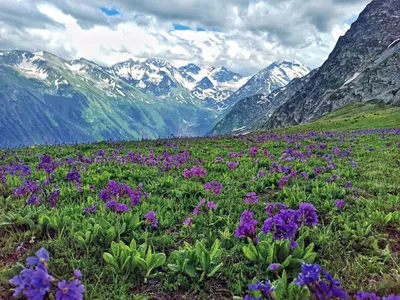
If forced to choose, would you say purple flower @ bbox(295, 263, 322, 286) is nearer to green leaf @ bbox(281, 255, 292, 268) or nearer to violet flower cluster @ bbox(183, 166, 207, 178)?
green leaf @ bbox(281, 255, 292, 268)

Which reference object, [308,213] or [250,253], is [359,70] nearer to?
[308,213]

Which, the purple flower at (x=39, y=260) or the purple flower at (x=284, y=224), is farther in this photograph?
the purple flower at (x=284, y=224)

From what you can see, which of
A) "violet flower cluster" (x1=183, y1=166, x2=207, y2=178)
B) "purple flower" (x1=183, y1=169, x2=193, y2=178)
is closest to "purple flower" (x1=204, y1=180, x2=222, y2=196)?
"violet flower cluster" (x1=183, y1=166, x2=207, y2=178)

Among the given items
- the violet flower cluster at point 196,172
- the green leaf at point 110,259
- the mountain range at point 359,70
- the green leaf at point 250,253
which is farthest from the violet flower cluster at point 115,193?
the mountain range at point 359,70

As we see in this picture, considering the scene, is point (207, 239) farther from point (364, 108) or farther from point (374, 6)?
point (374, 6)

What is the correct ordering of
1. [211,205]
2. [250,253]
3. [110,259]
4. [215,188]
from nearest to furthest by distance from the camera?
[110,259], [250,253], [211,205], [215,188]

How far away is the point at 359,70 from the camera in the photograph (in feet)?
470

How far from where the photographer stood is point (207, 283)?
4320mm

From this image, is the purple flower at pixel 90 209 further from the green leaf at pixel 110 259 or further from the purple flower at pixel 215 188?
the purple flower at pixel 215 188

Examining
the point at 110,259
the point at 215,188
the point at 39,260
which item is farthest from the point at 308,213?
the point at 215,188

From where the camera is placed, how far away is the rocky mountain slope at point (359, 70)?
11200 cm

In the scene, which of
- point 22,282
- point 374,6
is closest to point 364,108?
point 22,282

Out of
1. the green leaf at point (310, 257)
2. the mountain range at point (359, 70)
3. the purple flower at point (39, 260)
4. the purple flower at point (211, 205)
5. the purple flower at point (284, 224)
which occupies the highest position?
the mountain range at point (359, 70)

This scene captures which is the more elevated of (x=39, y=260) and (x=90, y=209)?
(x=39, y=260)
